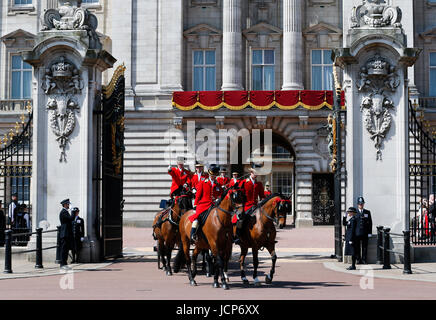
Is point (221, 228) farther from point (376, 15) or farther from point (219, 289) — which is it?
point (376, 15)

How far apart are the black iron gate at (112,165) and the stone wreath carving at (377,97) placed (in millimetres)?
6967

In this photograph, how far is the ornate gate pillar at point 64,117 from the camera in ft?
67.3

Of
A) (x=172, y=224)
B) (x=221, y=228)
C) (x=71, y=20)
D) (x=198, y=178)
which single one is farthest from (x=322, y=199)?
(x=221, y=228)

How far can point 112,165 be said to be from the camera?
2194cm

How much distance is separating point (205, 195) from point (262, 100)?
28093 millimetres

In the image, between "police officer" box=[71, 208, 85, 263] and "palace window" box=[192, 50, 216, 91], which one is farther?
"palace window" box=[192, 50, 216, 91]

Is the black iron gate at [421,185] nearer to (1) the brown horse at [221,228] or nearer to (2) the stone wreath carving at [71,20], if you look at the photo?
(1) the brown horse at [221,228]

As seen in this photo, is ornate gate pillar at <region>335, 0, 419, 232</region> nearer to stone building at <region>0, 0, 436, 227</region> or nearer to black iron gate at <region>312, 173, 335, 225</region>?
stone building at <region>0, 0, 436, 227</region>

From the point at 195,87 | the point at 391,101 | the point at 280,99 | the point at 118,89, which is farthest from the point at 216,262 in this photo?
the point at 195,87

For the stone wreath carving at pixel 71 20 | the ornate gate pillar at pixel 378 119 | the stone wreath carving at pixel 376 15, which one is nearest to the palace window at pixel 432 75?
the stone wreath carving at pixel 376 15

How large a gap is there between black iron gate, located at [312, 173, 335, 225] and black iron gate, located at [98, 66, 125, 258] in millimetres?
23379

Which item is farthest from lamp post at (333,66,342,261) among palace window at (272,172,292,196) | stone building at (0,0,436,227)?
palace window at (272,172,292,196)

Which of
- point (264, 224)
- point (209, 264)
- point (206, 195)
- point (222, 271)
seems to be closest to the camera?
point (222, 271)

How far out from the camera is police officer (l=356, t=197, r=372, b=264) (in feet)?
61.5
